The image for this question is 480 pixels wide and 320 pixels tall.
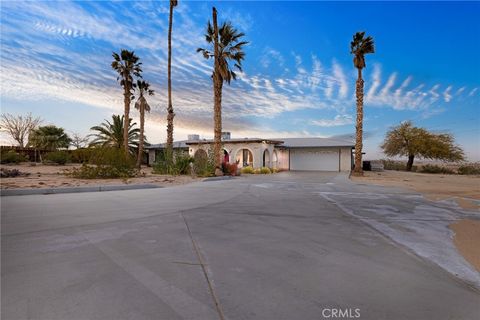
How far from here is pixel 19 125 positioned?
40.3m

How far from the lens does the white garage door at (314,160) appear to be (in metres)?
28.7

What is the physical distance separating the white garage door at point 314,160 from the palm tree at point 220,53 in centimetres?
1440

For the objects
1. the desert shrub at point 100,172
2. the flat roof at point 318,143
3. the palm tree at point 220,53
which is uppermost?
the palm tree at point 220,53

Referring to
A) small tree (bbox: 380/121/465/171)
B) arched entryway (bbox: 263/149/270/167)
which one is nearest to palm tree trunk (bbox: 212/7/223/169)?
arched entryway (bbox: 263/149/270/167)

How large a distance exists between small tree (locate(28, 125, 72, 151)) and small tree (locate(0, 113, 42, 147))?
4.98 m

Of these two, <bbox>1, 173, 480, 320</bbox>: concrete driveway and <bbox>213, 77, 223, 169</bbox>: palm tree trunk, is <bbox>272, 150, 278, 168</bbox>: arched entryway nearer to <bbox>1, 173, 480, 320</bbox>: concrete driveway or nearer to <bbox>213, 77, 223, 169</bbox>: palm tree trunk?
<bbox>213, 77, 223, 169</bbox>: palm tree trunk

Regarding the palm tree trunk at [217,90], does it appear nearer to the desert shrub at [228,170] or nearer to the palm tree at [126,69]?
the desert shrub at [228,170]

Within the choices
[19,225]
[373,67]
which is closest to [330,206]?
[19,225]

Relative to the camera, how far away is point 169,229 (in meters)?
4.84

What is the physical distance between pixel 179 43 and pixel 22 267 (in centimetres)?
2653

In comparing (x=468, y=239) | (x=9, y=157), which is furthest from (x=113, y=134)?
(x=468, y=239)

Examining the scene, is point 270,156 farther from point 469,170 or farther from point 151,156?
point 469,170

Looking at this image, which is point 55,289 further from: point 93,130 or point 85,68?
point 93,130

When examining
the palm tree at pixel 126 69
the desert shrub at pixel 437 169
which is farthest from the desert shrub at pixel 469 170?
the palm tree at pixel 126 69
